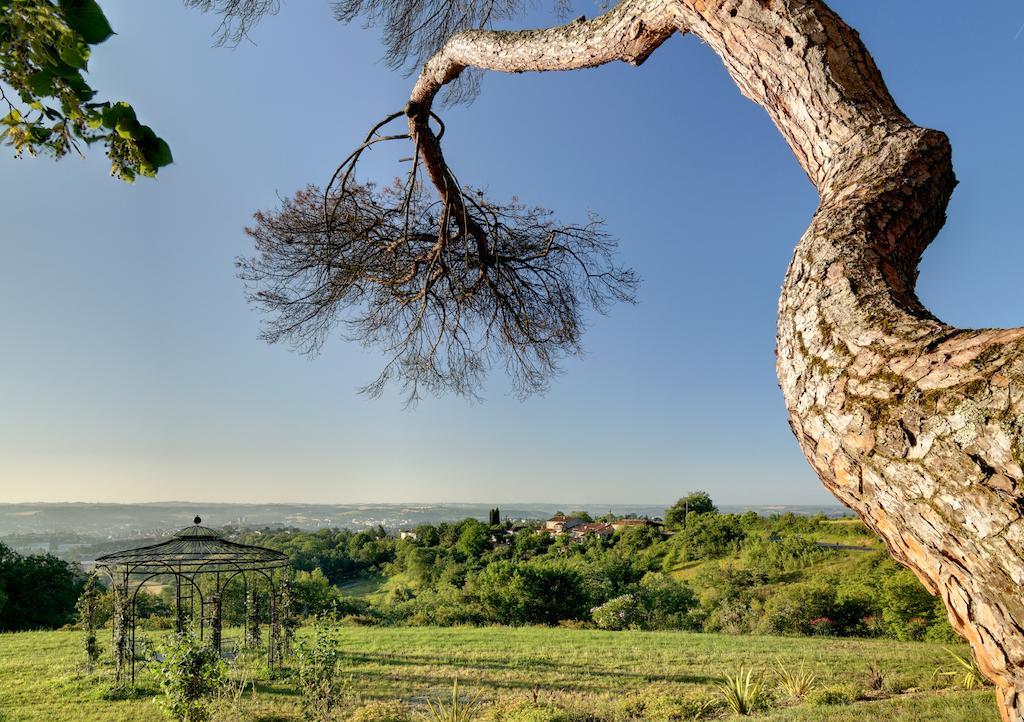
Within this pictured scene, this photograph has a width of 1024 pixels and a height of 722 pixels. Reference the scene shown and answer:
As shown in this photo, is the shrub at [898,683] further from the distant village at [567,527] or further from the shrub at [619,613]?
the distant village at [567,527]

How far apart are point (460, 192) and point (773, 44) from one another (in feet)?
8.54

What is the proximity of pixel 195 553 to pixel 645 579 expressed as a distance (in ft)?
28.1

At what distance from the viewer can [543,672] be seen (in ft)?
20.0

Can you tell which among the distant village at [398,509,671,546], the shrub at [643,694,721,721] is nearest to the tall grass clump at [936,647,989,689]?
the shrub at [643,694,721,721]

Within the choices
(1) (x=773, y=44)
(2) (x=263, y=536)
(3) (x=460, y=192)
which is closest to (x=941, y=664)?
(3) (x=460, y=192)

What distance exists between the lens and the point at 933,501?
0.60 metres

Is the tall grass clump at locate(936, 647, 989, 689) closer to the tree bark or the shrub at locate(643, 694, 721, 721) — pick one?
the shrub at locate(643, 694, 721, 721)

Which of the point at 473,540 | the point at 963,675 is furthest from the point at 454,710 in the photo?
the point at 473,540

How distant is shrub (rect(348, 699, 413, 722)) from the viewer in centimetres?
439

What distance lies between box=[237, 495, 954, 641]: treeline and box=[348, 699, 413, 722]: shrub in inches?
212

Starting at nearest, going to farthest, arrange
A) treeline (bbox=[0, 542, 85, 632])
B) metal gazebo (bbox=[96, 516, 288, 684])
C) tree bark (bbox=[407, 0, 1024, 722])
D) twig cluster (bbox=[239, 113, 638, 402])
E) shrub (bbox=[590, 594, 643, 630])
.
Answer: tree bark (bbox=[407, 0, 1024, 722])
twig cluster (bbox=[239, 113, 638, 402])
metal gazebo (bbox=[96, 516, 288, 684])
shrub (bbox=[590, 594, 643, 630])
treeline (bbox=[0, 542, 85, 632])

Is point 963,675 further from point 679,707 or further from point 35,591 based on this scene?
point 35,591

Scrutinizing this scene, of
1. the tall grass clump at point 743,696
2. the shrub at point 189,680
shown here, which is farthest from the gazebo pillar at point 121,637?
the tall grass clump at point 743,696

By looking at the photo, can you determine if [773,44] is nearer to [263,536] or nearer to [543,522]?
[543,522]
